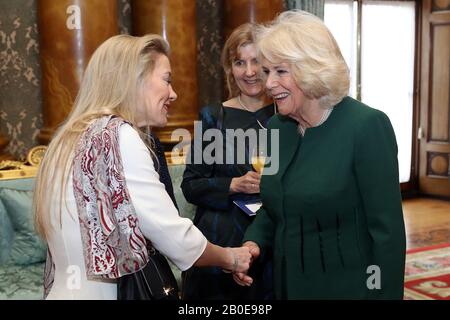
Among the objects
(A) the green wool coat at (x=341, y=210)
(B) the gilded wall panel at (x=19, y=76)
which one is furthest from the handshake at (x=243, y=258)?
(B) the gilded wall panel at (x=19, y=76)

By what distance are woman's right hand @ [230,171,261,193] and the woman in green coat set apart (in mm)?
397

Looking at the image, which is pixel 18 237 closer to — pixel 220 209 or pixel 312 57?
pixel 220 209

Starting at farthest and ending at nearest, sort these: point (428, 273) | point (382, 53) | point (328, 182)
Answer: point (382, 53), point (428, 273), point (328, 182)

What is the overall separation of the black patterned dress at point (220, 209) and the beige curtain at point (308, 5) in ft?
8.97

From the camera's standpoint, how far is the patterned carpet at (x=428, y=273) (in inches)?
158

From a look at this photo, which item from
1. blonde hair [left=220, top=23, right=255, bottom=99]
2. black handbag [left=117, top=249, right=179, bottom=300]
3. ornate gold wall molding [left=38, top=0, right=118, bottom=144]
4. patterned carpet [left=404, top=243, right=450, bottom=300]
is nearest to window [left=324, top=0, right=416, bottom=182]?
patterned carpet [left=404, top=243, right=450, bottom=300]

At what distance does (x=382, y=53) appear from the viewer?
23.5 ft

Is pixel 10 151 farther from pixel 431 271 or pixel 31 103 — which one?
pixel 431 271

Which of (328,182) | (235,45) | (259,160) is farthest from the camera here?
(235,45)

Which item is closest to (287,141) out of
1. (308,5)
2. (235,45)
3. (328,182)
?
(328,182)

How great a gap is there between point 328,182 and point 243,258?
17.9 inches

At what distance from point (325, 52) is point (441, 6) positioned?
19.2 feet

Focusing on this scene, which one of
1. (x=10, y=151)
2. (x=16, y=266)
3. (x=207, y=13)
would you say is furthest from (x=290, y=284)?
(x=207, y=13)

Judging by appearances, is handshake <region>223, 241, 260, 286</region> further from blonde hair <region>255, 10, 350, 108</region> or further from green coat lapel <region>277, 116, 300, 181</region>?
blonde hair <region>255, 10, 350, 108</region>
